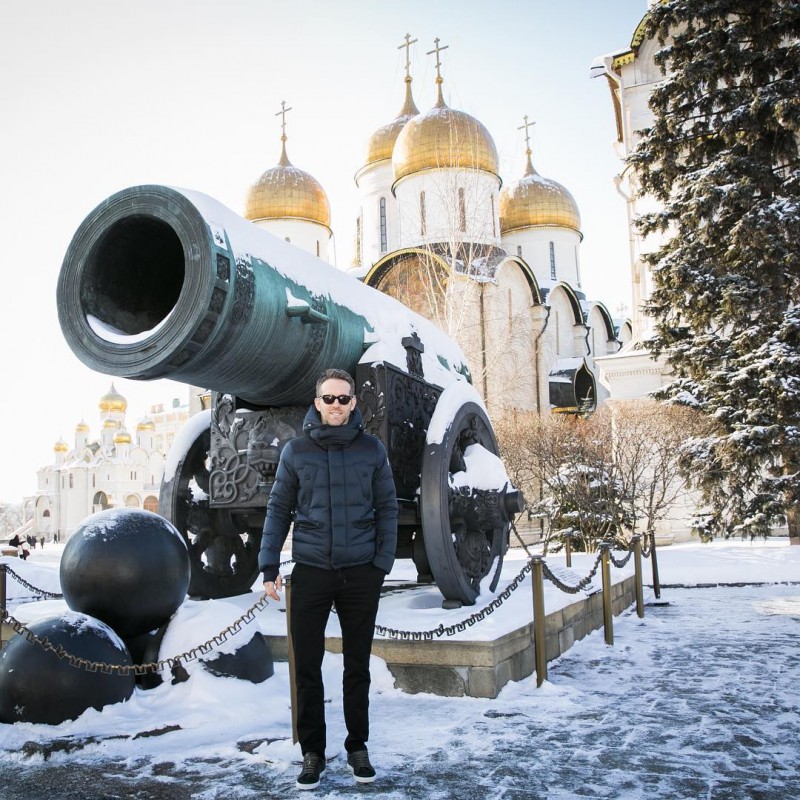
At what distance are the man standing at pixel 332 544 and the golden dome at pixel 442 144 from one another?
23962 millimetres

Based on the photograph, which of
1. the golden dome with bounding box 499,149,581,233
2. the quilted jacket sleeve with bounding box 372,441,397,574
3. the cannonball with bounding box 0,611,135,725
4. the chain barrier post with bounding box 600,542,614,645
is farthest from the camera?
the golden dome with bounding box 499,149,581,233

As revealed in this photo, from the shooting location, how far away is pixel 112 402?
6931 cm

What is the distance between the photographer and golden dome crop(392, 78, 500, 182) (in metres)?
26.6

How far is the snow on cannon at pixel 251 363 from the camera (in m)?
3.82

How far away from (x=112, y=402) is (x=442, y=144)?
5033 cm

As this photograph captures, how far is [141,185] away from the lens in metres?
3.84

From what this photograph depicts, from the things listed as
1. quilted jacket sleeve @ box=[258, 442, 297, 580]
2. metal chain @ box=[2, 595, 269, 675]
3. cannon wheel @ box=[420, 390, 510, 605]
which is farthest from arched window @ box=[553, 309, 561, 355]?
quilted jacket sleeve @ box=[258, 442, 297, 580]

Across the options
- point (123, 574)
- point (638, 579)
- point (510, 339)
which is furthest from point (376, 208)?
point (123, 574)

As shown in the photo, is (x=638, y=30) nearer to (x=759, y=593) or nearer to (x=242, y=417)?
(x=759, y=593)

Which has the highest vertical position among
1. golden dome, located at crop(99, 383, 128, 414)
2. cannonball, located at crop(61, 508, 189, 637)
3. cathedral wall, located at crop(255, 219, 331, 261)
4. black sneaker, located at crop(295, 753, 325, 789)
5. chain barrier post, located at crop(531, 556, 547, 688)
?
cathedral wall, located at crop(255, 219, 331, 261)

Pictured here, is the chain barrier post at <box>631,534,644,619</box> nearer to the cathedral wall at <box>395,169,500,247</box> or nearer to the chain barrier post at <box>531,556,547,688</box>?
the chain barrier post at <box>531,556,547,688</box>

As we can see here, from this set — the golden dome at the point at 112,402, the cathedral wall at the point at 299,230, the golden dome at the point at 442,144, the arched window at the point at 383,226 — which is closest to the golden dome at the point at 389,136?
the arched window at the point at 383,226

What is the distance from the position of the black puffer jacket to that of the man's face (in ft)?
0.12

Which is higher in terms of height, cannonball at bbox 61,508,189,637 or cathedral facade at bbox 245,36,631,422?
cathedral facade at bbox 245,36,631,422
